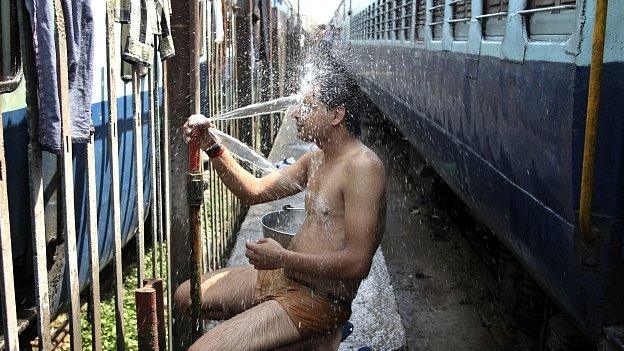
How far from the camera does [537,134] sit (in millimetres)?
2893

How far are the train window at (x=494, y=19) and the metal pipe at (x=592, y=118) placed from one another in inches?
59.6

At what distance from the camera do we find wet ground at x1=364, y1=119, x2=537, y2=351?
14.4ft

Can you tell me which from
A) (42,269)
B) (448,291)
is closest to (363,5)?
(448,291)

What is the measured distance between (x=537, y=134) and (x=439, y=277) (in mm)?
2869

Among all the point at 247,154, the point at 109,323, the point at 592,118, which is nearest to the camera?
the point at 592,118

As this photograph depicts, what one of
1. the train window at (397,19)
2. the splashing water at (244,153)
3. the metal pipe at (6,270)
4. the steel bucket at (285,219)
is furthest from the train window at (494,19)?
the train window at (397,19)

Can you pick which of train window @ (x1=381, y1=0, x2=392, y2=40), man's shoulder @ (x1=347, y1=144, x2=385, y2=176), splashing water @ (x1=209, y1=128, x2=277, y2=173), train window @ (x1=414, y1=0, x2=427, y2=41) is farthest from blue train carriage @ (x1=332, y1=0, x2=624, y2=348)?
train window @ (x1=381, y1=0, x2=392, y2=40)

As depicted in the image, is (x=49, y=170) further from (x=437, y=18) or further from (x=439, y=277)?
(x=437, y=18)

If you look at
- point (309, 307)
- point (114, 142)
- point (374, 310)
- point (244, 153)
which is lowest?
point (374, 310)

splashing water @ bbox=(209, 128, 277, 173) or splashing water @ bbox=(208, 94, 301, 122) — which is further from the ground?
splashing water @ bbox=(208, 94, 301, 122)

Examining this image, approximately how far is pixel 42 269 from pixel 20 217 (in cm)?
104

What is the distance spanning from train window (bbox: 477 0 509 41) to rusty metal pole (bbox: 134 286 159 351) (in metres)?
2.17

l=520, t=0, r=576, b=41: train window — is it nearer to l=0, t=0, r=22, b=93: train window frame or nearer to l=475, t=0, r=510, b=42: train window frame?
l=475, t=0, r=510, b=42: train window frame

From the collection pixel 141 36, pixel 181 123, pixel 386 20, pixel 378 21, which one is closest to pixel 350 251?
pixel 181 123
